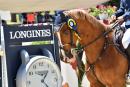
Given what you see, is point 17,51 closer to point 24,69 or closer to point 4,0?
point 24,69

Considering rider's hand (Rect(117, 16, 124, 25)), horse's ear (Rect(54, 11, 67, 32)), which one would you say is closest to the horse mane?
horse's ear (Rect(54, 11, 67, 32))

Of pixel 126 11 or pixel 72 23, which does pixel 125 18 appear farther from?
pixel 72 23

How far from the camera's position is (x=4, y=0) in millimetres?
3012

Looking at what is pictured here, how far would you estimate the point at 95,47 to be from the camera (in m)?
7.24

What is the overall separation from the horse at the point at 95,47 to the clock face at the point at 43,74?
3.31 metres

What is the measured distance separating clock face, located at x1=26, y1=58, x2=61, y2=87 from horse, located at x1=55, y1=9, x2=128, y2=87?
10.8ft

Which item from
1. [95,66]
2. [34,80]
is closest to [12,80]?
[34,80]

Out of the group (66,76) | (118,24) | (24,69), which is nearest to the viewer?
(24,69)

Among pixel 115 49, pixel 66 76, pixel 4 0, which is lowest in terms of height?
pixel 66 76

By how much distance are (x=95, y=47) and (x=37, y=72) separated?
364cm

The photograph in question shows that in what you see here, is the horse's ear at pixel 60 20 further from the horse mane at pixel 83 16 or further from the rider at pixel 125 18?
the rider at pixel 125 18

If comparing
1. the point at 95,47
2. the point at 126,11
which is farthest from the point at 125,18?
the point at 95,47

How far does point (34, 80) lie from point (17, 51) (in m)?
0.31

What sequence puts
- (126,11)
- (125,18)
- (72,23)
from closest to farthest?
1. (72,23)
2. (125,18)
3. (126,11)
